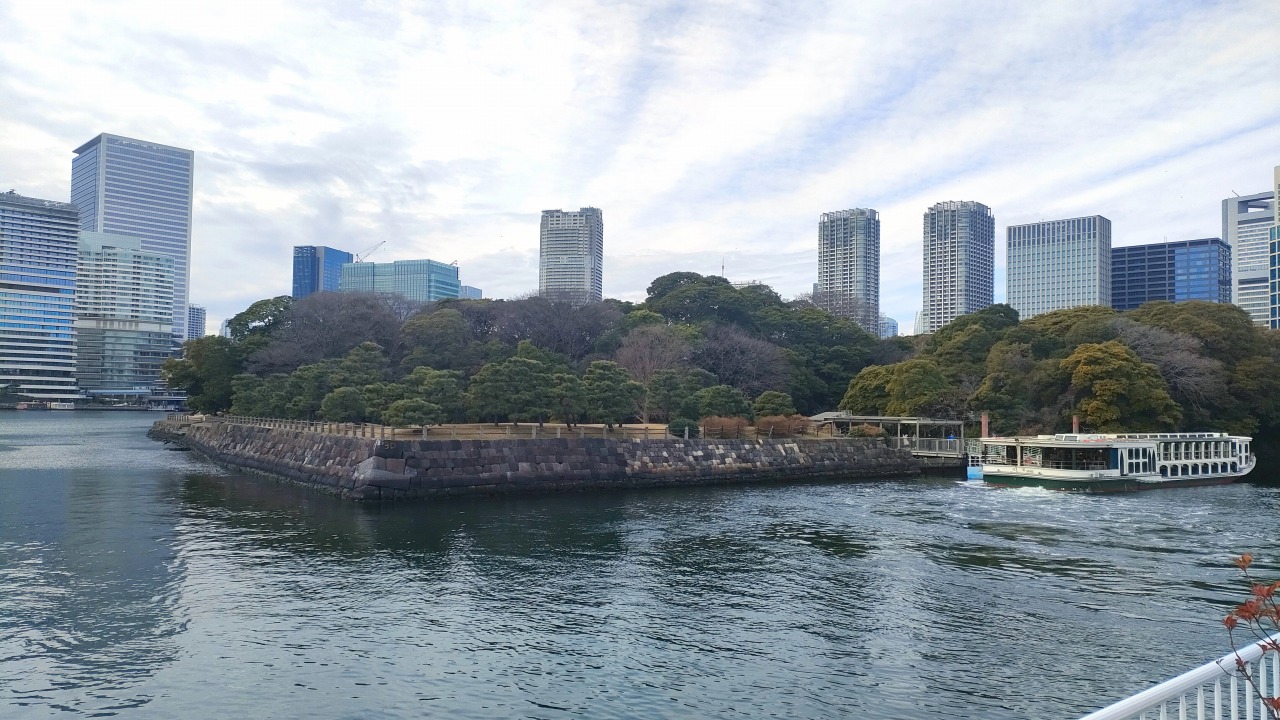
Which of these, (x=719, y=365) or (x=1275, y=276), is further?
(x=1275, y=276)

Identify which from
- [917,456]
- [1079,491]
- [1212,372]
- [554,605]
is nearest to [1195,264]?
[1212,372]

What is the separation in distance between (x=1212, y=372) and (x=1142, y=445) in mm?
15674

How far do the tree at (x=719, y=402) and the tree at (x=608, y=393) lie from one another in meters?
4.63

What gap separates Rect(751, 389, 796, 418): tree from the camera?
5206 cm

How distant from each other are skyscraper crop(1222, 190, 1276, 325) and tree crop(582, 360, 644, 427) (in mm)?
139022

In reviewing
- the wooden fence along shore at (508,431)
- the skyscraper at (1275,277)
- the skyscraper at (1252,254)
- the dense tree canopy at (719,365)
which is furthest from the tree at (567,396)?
the skyscraper at (1252,254)

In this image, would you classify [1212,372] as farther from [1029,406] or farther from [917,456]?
[917,456]

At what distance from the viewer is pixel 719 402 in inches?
1839

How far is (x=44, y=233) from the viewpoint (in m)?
152

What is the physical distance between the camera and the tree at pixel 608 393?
43.0 metres

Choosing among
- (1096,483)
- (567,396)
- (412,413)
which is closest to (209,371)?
(412,413)

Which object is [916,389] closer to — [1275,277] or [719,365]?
[719,365]

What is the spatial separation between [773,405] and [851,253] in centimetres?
14856

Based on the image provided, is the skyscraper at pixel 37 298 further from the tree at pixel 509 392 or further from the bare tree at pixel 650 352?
the tree at pixel 509 392
